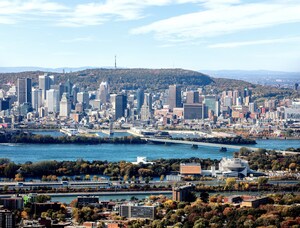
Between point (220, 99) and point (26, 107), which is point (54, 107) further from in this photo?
point (220, 99)

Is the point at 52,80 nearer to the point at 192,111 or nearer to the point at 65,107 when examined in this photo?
the point at 65,107

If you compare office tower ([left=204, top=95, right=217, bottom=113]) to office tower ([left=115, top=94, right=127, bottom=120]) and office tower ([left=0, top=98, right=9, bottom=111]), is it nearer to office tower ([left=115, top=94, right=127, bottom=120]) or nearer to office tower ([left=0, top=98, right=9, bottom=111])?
office tower ([left=115, top=94, right=127, bottom=120])

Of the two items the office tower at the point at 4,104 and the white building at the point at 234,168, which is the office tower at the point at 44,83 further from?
the white building at the point at 234,168

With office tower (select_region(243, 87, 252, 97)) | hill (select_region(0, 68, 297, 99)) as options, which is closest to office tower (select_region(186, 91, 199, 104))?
office tower (select_region(243, 87, 252, 97))

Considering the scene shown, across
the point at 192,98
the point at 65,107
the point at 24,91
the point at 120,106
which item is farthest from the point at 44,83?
the point at 120,106

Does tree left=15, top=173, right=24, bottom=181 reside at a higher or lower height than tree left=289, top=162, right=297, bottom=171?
higher

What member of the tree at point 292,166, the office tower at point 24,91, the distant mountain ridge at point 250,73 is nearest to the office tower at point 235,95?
the office tower at point 24,91

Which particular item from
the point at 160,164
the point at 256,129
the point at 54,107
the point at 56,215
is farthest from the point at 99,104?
the point at 56,215

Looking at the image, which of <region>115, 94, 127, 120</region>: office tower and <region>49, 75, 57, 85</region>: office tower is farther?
<region>49, 75, 57, 85</region>: office tower
